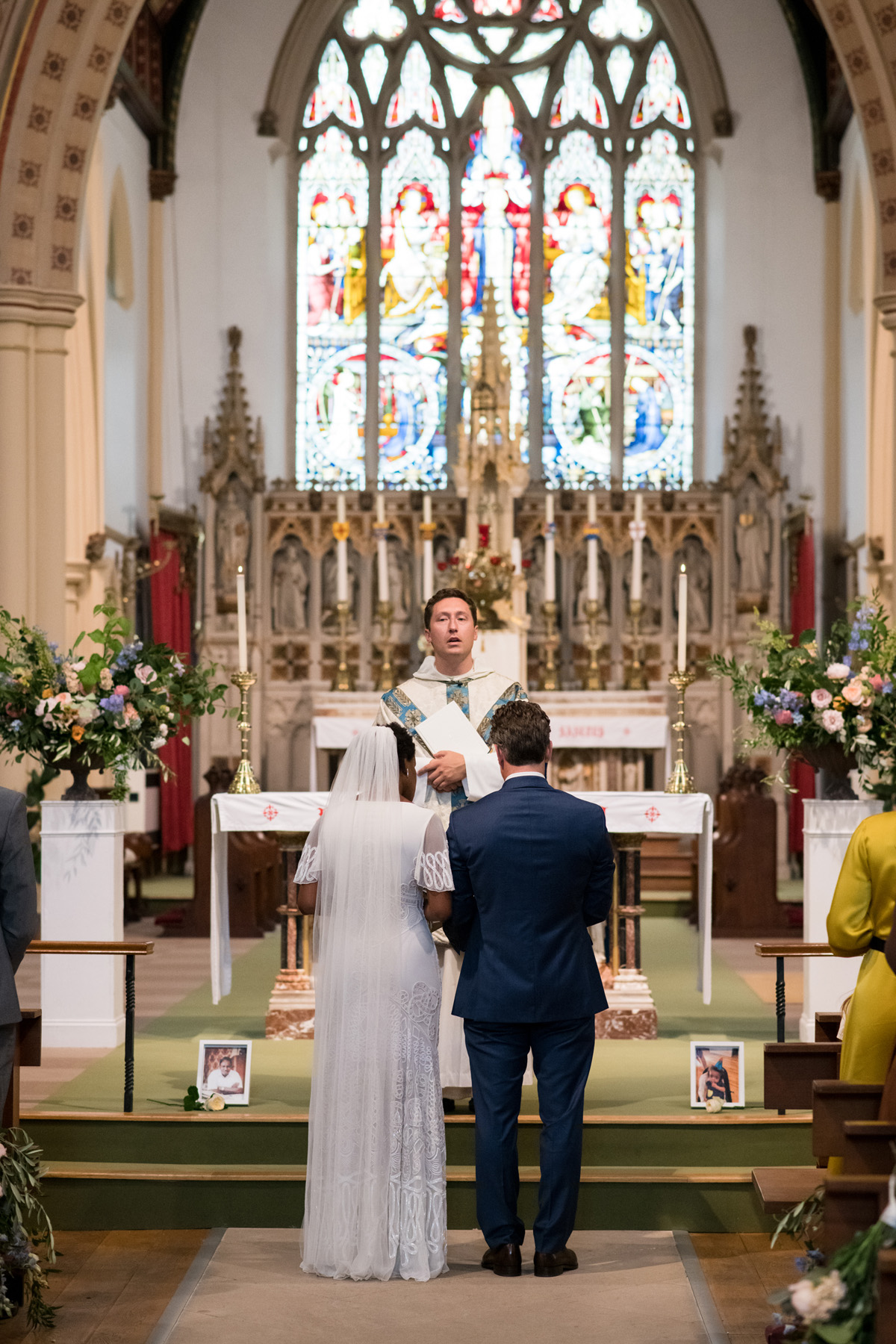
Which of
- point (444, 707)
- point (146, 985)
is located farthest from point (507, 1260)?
point (146, 985)

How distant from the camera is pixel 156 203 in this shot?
14562mm

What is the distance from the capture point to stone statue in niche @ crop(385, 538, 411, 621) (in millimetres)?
13789

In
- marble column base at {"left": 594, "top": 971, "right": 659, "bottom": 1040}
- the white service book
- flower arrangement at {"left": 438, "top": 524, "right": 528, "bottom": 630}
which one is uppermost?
flower arrangement at {"left": 438, "top": 524, "right": 528, "bottom": 630}

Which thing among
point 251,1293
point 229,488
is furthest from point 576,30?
point 251,1293

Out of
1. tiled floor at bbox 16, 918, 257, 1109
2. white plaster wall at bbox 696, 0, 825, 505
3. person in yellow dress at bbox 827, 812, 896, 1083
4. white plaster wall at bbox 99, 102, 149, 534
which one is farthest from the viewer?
white plaster wall at bbox 696, 0, 825, 505

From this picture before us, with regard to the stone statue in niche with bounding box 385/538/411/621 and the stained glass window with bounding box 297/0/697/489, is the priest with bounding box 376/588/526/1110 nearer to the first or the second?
the stone statue in niche with bounding box 385/538/411/621

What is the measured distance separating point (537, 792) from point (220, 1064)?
1790 mm

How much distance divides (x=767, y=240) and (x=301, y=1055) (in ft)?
34.0

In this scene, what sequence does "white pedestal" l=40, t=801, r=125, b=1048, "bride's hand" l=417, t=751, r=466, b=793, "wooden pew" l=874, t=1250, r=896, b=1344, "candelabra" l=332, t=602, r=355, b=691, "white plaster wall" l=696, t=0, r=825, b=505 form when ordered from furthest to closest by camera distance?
"white plaster wall" l=696, t=0, r=825, b=505 → "candelabra" l=332, t=602, r=355, b=691 → "white pedestal" l=40, t=801, r=125, b=1048 → "bride's hand" l=417, t=751, r=466, b=793 → "wooden pew" l=874, t=1250, r=896, b=1344

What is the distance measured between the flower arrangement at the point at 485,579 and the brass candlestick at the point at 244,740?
13.3ft

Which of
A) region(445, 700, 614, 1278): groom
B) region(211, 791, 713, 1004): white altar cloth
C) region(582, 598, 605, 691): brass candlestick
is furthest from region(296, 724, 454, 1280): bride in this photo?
region(582, 598, 605, 691): brass candlestick

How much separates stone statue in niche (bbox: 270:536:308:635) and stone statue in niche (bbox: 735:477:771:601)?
12.1 ft

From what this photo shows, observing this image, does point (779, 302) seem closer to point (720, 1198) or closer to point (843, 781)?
point (843, 781)

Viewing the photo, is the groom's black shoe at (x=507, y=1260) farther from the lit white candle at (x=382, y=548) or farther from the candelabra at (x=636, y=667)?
the candelabra at (x=636, y=667)
